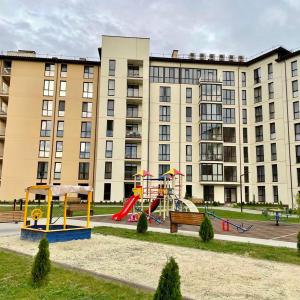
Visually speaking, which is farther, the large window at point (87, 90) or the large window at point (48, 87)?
the large window at point (87, 90)

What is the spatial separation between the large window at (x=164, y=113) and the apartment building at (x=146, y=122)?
0.64ft

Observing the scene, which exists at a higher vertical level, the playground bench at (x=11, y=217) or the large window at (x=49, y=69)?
the large window at (x=49, y=69)

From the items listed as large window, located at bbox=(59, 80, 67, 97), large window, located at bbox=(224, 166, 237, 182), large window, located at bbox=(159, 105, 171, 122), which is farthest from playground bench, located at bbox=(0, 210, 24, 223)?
large window, located at bbox=(224, 166, 237, 182)

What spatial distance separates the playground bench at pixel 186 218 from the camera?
13.3 m

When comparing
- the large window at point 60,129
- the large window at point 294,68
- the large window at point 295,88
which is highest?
the large window at point 294,68

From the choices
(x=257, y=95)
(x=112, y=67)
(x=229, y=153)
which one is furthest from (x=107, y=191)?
(x=257, y=95)

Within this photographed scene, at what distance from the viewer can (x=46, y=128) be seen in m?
44.6

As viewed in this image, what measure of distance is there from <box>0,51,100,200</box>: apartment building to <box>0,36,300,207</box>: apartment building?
0.47 ft

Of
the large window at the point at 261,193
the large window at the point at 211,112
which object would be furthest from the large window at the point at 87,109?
the large window at the point at 261,193

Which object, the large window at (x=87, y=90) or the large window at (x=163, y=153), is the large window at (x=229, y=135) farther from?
the large window at (x=87, y=90)

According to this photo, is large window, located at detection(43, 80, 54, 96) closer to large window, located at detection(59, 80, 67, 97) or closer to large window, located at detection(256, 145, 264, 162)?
large window, located at detection(59, 80, 67, 97)

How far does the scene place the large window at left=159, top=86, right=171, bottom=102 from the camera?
154 feet

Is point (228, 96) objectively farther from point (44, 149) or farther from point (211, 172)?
point (44, 149)

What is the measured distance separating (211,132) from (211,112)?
310 centimetres
